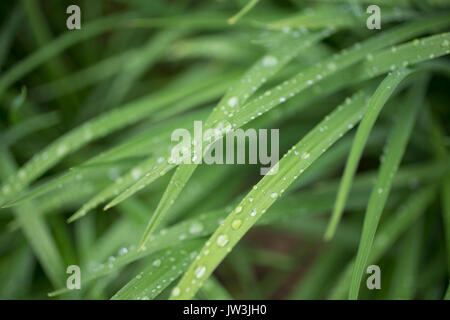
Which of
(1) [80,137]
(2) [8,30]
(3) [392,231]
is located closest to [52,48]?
(2) [8,30]

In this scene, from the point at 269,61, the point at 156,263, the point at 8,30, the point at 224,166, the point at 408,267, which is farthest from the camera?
the point at 8,30

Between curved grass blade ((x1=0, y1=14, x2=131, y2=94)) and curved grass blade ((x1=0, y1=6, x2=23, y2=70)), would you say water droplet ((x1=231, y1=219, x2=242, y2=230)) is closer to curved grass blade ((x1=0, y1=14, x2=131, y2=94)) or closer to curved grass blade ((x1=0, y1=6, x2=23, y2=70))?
curved grass blade ((x1=0, y1=14, x2=131, y2=94))

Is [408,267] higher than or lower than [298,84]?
lower

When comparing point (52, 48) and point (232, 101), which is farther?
point (52, 48)

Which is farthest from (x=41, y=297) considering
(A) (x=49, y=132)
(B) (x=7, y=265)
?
(A) (x=49, y=132)

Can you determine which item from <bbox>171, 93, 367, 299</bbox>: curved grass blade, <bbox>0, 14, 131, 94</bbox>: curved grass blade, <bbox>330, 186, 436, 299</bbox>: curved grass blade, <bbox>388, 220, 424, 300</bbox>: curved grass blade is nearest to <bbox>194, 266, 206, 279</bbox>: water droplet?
<bbox>171, 93, 367, 299</bbox>: curved grass blade

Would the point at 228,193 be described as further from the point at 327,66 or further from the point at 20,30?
the point at 20,30

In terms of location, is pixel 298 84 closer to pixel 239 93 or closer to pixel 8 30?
pixel 239 93

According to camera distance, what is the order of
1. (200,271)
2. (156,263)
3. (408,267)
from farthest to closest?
(408,267), (156,263), (200,271)

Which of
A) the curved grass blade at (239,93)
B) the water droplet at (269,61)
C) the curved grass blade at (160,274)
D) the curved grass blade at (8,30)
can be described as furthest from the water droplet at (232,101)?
the curved grass blade at (8,30)
